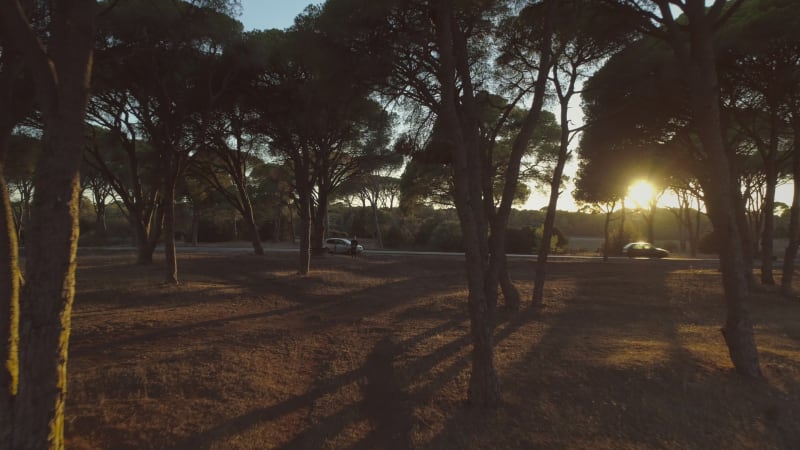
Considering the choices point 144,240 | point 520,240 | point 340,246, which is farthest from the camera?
point 520,240

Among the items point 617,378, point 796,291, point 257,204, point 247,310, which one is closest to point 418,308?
point 247,310

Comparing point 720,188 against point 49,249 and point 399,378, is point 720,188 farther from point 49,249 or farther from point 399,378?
point 49,249

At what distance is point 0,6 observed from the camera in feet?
9.83

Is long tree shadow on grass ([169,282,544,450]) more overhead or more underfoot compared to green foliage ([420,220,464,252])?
more underfoot

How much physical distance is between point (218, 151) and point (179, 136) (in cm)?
561

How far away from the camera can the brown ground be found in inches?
165

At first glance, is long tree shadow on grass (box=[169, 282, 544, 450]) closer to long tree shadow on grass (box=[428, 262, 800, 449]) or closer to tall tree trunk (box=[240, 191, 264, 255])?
long tree shadow on grass (box=[428, 262, 800, 449])

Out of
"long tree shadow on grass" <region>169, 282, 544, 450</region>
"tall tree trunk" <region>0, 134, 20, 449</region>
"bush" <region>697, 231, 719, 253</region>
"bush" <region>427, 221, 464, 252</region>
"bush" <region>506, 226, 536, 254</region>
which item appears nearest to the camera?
"tall tree trunk" <region>0, 134, 20, 449</region>

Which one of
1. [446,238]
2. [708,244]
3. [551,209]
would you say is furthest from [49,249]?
[708,244]

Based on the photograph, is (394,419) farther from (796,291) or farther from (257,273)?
(796,291)

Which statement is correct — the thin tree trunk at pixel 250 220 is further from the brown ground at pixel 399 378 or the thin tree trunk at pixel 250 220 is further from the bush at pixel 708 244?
the bush at pixel 708 244

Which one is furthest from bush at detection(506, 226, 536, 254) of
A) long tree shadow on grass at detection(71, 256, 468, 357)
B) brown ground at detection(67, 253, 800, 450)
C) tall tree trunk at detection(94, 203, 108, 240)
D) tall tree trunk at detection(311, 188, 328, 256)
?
tall tree trunk at detection(94, 203, 108, 240)

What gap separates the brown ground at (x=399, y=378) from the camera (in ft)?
13.7

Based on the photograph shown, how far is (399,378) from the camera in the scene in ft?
19.0
